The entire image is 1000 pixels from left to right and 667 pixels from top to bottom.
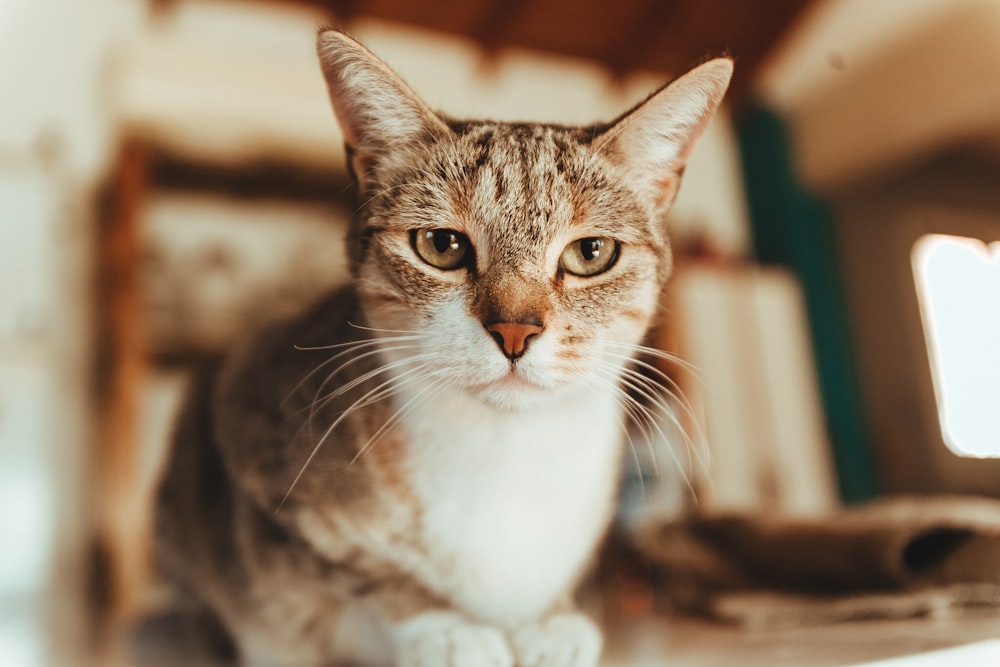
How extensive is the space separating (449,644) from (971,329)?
61 centimetres

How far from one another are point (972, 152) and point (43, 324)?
200cm

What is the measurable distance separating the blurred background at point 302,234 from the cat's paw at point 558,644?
54 cm

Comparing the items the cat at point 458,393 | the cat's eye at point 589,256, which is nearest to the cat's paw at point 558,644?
the cat at point 458,393

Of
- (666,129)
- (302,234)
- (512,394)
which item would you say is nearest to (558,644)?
(512,394)

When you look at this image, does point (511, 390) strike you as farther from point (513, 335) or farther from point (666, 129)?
point (666, 129)

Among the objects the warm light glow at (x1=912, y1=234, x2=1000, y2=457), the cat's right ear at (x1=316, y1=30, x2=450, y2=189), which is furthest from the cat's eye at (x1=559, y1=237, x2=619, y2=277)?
the warm light glow at (x1=912, y1=234, x2=1000, y2=457)

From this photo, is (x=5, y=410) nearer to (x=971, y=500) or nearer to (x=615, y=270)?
(x=615, y=270)

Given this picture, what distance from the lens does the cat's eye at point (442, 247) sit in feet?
1.77

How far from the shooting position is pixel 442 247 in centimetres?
55

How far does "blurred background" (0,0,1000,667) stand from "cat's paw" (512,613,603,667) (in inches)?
21.2

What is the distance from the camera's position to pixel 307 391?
1.99ft

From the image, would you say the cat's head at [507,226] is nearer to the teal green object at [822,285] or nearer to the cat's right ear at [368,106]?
the cat's right ear at [368,106]

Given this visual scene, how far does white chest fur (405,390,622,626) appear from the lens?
0.55 meters

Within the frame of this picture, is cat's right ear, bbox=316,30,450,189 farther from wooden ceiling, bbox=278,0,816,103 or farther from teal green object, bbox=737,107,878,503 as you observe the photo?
teal green object, bbox=737,107,878,503
